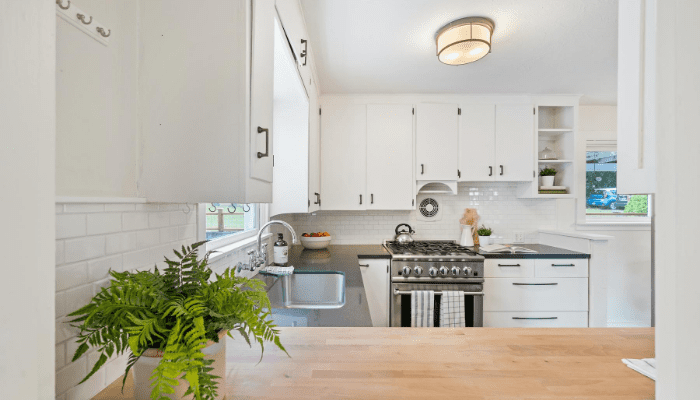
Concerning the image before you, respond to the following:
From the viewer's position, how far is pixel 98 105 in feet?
2.57

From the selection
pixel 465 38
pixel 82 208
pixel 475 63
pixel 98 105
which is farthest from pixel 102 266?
pixel 475 63

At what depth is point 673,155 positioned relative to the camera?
29cm

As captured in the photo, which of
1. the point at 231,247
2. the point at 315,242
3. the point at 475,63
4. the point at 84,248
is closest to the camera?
the point at 84,248

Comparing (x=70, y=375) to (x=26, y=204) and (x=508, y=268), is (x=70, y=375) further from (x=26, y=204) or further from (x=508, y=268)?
(x=508, y=268)

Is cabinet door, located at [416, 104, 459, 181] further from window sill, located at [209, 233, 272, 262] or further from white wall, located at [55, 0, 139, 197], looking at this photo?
white wall, located at [55, 0, 139, 197]

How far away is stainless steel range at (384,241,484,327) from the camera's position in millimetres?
2775

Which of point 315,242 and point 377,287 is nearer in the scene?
point 377,287

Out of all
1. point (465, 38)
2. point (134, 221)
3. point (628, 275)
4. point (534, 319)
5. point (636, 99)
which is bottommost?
point (534, 319)

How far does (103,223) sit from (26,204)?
59 centimetres

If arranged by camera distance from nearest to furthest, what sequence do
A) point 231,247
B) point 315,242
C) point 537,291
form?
point 231,247
point 537,291
point 315,242

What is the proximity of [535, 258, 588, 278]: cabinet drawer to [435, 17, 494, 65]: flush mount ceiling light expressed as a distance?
6.34 feet

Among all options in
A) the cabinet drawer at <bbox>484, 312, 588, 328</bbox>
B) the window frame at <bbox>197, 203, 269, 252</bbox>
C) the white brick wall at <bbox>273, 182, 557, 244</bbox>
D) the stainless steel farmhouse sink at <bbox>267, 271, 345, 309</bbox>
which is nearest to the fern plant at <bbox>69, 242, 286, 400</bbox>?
the window frame at <bbox>197, 203, 269, 252</bbox>

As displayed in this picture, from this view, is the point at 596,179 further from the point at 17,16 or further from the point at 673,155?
the point at 17,16

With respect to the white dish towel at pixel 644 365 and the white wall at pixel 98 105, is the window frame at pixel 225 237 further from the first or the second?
the white dish towel at pixel 644 365
